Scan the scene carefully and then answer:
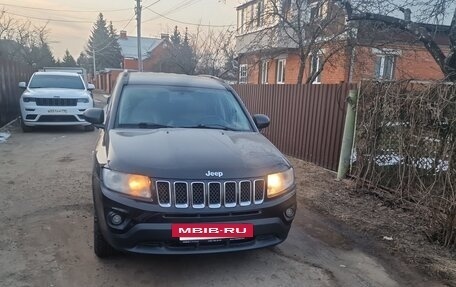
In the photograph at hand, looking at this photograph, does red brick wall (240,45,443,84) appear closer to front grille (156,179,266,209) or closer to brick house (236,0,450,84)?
brick house (236,0,450,84)

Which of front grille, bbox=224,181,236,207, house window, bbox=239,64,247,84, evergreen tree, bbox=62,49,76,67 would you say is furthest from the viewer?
evergreen tree, bbox=62,49,76,67

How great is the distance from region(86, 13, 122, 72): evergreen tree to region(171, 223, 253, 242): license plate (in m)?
70.6

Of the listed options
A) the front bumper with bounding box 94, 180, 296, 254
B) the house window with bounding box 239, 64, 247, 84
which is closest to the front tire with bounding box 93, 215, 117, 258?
the front bumper with bounding box 94, 180, 296, 254

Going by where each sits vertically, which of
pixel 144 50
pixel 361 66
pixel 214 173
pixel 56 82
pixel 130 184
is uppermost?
pixel 144 50

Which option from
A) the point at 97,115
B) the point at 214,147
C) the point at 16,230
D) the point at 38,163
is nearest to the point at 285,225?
the point at 214,147

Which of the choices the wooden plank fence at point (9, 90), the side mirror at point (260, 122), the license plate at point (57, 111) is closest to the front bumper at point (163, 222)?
the side mirror at point (260, 122)

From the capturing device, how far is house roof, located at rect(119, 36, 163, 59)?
61469 millimetres

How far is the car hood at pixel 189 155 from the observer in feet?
10.5

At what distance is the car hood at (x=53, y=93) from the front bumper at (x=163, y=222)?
931 centimetres

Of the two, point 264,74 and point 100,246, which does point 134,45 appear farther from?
point 100,246

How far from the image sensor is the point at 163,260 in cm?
379

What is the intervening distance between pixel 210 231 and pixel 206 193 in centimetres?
31

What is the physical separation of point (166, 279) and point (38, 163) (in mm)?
5539

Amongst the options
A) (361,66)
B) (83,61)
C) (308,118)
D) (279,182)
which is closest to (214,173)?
(279,182)
